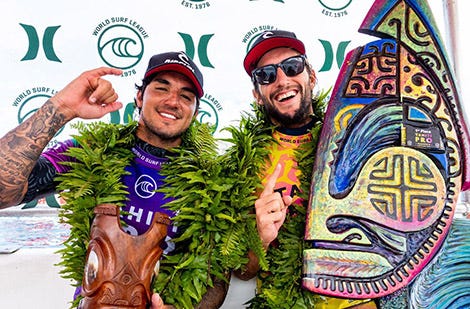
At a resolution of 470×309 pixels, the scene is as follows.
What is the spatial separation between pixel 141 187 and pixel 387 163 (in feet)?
3.21

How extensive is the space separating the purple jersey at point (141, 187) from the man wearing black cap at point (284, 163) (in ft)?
1.36

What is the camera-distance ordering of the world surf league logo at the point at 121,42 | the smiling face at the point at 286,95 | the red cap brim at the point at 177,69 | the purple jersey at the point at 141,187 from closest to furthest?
the purple jersey at the point at 141,187
the smiling face at the point at 286,95
the red cap brim at the point at 177,69
the world surf league logo at the point at 121,42

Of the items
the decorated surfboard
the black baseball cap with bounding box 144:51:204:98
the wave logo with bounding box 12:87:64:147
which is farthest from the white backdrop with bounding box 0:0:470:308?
the decorated surfboard

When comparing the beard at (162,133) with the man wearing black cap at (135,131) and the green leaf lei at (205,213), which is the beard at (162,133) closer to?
the man wearing black cap at (135,131)

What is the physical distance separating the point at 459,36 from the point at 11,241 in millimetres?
3110

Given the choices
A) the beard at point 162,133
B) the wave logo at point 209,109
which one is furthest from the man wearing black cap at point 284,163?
the wave logo at point 209,109

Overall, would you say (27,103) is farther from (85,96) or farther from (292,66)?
(292,66)

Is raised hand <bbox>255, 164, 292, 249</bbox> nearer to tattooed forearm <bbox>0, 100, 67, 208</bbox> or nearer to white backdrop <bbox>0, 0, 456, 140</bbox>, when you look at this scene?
tattooed forearm <bbox>0, 100, 67, 208</bbox>

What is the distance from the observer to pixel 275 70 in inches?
66.6

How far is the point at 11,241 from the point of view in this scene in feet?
7.65

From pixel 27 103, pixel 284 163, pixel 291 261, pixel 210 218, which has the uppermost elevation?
pixel 27 103

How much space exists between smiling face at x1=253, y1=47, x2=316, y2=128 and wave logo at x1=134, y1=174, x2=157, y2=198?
59cm

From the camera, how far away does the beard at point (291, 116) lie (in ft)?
5.59

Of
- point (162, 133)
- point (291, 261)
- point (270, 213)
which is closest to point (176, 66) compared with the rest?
point (162, 133)
